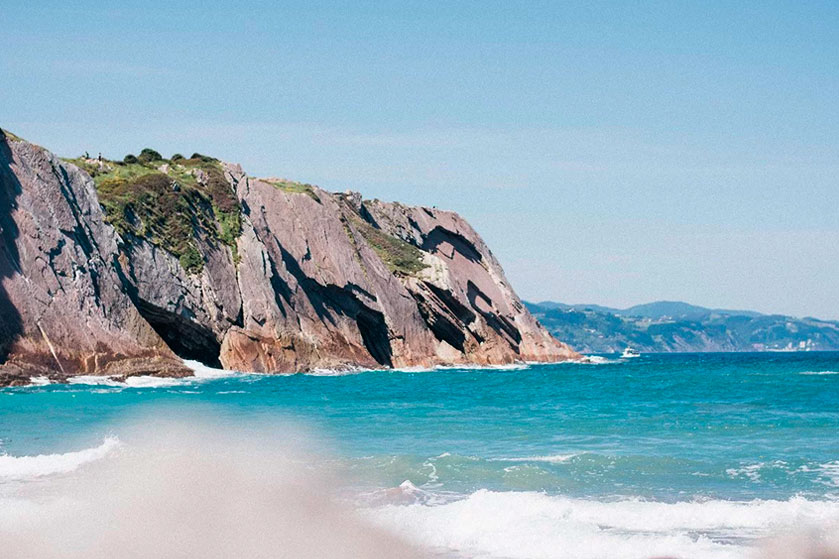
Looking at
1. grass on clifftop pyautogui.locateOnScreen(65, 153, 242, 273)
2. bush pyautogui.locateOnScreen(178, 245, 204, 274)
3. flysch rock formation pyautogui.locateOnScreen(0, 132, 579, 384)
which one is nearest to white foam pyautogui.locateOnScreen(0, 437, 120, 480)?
flysch rock formation pyautogui.locateOnScreen(0, 132, 579, 384)

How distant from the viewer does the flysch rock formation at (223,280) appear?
44.6 metres

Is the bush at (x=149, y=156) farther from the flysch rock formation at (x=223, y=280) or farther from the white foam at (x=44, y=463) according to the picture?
the white foam at (x=44, y=463)

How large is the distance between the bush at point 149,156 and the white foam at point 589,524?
61044 millimetres

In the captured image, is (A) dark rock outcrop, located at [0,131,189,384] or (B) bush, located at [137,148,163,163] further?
(B) bush, located at [137,148,163,163]

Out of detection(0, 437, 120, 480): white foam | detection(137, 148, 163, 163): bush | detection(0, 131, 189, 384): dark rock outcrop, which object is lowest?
detection(0, 437, 120, 480): white foam

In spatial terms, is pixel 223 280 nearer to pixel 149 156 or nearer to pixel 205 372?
pixel 205 372

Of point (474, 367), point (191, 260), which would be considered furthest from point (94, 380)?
point (474, 367)

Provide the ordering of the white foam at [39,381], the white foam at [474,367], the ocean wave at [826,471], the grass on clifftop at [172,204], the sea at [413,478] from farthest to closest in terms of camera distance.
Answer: the white foam at [474,367]
the grass on clifftop at [172,204]
the white foam at [39,381]
the ocean wave at [826,471]
the sea at [413,478]

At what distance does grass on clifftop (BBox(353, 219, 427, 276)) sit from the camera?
255 ft

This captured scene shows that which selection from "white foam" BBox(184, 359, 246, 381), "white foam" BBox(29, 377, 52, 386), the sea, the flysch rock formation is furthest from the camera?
"white foam" BBox(184, 359, 246, 381)

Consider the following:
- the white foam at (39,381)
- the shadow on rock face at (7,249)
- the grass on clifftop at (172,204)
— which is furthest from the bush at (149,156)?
the white foam at (39,381)

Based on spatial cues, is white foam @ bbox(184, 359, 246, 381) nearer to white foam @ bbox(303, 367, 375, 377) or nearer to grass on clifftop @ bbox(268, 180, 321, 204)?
white foam @ bbox(303, 367, 375, 377)

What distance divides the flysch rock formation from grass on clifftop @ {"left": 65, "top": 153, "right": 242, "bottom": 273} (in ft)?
0.40

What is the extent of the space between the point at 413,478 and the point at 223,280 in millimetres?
41220
